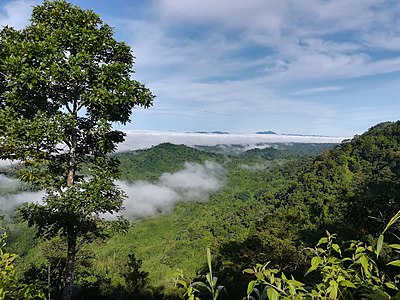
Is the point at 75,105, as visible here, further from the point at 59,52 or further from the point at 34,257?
the point at 34,257

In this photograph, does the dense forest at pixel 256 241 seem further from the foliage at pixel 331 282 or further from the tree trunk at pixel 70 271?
the tree trunk at pixel 70 271

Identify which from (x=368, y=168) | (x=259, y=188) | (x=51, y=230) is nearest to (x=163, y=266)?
(x=368, y=168)

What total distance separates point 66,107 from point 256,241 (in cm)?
2122

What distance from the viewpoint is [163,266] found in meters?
81.5

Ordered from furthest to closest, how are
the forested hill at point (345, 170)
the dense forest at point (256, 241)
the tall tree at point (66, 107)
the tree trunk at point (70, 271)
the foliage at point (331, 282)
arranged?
the forested hill at point (345, 170) → the tree trunk at point (70, 271) → the tall tree at point (66, 107) → the dense forest at point (256, 241) → the foliage at point (331, 282)

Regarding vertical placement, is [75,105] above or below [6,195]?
above

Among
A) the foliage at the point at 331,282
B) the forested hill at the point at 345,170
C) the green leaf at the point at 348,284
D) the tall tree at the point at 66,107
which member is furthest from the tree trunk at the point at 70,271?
the forested hill at the point at 345,170

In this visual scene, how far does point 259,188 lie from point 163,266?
235 ft

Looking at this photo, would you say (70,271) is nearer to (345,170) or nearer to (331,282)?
(331,282)

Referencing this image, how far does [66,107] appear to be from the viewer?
23.7ft

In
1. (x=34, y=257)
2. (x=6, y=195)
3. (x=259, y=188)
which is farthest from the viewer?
(x=6, y=195)

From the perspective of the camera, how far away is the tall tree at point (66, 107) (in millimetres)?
6113

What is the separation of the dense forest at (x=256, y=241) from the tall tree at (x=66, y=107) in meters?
0.64

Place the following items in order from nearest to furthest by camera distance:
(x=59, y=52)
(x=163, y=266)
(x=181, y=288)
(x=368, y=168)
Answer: (x=181, y=288) < (x=59, y=52) < (x=368, y=168) < (x=163, y=266)
